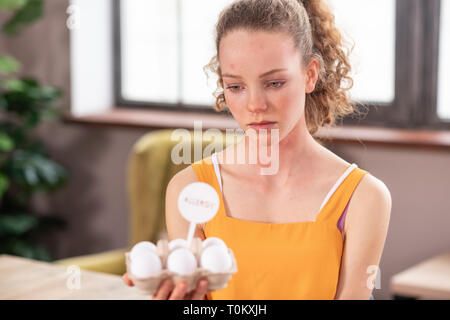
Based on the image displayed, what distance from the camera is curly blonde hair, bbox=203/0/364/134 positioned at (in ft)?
2.39

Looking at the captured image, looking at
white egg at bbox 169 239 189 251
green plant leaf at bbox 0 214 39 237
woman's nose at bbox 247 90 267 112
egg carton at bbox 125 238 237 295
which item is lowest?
green plant leaf at bbox 0 214 39 237

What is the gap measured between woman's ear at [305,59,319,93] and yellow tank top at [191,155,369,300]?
10 centimetres

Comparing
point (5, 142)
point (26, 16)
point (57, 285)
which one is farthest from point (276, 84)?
point (26, 16)

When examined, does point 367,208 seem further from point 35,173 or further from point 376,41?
point 35,173

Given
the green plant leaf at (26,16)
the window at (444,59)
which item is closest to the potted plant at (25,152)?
the green plant leaf at (26,16)

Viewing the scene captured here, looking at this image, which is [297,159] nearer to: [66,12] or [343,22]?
[343,22]

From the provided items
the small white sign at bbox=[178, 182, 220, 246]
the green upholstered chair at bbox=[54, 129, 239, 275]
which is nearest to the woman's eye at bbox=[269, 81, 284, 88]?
the small white sign at bbox=[178, 182, 220, 246]

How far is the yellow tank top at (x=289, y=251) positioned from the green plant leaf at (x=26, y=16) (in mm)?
1904

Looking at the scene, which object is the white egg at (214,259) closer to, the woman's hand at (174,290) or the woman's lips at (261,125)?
the woman's hand at (174,290)

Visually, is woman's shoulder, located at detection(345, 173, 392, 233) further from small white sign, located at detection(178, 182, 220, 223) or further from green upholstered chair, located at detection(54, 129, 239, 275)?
green upholstered chair, located at detection(54, 129, 239, 275)

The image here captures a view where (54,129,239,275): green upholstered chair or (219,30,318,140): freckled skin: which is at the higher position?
(219,30,318,140): freckled skin

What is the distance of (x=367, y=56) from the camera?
176cm

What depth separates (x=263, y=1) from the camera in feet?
2.42

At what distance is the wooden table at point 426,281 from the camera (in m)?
1.33
